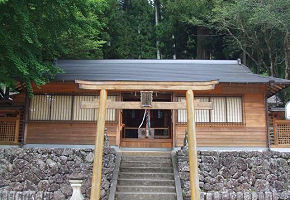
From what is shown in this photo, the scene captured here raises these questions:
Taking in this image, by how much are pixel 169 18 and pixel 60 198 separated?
825 inches

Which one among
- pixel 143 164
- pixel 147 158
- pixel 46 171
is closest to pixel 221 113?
pixel 147 158

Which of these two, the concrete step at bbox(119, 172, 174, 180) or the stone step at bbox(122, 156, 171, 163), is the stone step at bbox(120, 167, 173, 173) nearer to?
the concrete step at bbox(119, 172, 174, 180)

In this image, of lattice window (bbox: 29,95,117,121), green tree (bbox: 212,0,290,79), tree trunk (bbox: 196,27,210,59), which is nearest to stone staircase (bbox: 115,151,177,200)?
lattice window (bbox: 29,95,117,121)

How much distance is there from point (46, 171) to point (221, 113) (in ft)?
24.8

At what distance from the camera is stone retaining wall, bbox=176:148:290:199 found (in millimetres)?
10023

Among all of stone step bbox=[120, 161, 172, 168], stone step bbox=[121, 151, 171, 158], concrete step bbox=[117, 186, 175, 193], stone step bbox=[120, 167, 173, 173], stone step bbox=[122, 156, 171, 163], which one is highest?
stone step bbox=[121, 151, 171, 158]

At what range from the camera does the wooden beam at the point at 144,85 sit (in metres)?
7.98

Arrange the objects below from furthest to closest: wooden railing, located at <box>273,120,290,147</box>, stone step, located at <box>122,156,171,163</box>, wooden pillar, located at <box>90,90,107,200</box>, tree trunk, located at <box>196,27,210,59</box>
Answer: tree trunk, located at <box>196,27,210,59</box> < wooden railing, located at <box>273,120,290,147</box> < stone step, located at <box>122,156,171,163</box> < wooden pillar, located at <box>90,90,107,200</box>

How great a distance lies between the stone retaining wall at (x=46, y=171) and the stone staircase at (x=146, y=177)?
24.5 inches

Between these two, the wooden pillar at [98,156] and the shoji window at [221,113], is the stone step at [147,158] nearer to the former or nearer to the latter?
the shoji window at [221,113]

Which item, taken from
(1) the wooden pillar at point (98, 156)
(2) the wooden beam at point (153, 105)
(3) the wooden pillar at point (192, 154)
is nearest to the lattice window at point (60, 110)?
(2) the wooden beam at point (153, 105)

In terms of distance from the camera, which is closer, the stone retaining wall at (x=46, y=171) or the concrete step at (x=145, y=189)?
the concrete step at (x=145, y=189)

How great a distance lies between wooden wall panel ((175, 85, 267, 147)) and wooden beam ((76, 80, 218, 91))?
502 centimetres

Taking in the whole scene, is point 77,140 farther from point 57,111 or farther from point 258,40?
point 258,40
